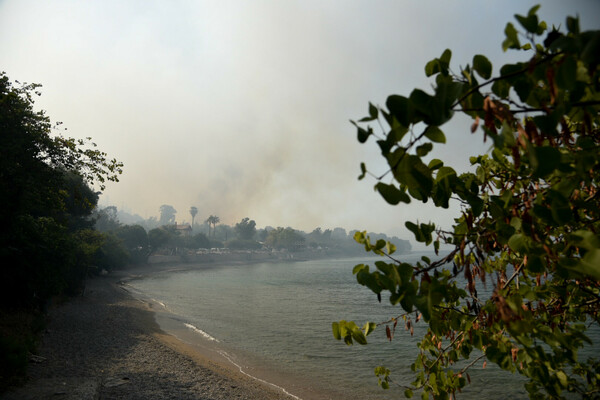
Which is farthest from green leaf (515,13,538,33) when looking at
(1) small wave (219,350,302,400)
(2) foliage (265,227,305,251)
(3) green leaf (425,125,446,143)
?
(2) foliage (265,227,305,251)

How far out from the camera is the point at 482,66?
54.1 inches

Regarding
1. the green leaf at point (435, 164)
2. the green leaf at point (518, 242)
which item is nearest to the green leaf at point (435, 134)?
the green leaf at point (435, 164)

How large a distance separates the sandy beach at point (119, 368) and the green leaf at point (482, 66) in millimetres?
12141

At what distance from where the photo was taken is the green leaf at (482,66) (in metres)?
1.36

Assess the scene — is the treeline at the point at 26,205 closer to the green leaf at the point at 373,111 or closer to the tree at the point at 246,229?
the green leaf at the point at 373,111

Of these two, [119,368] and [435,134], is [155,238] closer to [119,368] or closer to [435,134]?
[119,368]

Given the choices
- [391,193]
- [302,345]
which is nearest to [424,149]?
[391,193]

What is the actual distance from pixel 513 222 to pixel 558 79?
2.40 ft

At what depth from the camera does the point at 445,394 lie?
98.8 inches

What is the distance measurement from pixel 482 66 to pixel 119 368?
16.5 m

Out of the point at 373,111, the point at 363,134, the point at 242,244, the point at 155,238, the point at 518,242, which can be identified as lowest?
the point at 242,244

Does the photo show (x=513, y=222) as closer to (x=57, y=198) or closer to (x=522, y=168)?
(x=522, y=168)

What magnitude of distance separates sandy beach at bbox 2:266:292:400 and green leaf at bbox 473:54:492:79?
12141 millimetres

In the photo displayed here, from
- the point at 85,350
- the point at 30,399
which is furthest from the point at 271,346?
the point at 30,399
